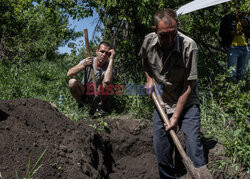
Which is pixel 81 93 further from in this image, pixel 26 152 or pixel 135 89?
pixel 26 152

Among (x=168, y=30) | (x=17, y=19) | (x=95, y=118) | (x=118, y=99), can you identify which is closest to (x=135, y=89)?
(x=118, y=99)

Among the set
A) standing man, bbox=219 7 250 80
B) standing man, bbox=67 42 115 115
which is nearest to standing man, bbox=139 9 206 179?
standing man, bbox=67 42 115 115

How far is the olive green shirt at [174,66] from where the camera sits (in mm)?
2348

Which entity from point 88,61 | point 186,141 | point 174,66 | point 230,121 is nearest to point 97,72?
point 88,61

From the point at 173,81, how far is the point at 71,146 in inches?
52.0

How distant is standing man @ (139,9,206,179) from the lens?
7.41 feet

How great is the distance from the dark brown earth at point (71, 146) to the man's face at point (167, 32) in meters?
1.48

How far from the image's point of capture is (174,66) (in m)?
2.51

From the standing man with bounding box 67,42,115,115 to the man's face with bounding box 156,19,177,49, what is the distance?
1.81 meters

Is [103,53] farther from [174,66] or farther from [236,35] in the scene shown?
[236,35]

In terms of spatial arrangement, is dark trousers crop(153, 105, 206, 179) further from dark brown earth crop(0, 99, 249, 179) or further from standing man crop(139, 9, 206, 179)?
dark brown earth crop(0, 99, 249, 179)

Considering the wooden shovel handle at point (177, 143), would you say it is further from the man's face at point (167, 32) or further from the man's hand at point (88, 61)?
the man's hand at point (88, 61)

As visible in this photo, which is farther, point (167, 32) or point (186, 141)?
point (186, 141)

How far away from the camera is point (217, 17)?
17.0 ft
